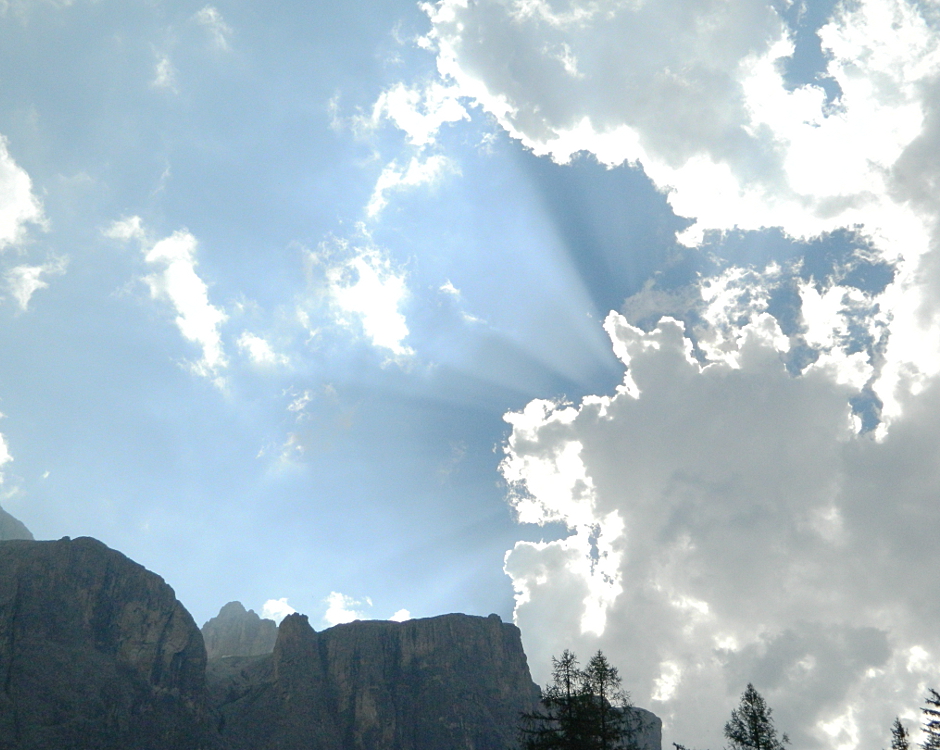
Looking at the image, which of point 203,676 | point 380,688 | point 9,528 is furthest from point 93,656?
point 9,528

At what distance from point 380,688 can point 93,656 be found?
220 feet

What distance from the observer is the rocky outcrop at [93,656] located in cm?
10919

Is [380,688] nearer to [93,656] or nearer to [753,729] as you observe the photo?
[93,656]

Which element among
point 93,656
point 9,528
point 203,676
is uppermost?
point 9,528

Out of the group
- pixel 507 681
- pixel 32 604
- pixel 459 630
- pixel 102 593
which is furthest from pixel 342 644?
pixel 32 604

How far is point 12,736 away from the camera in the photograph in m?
102

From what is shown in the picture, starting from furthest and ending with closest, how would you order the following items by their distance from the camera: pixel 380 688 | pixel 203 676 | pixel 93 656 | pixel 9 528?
pixel 9 528
pixel 380 688
pixel 203 676
pixel 93 656

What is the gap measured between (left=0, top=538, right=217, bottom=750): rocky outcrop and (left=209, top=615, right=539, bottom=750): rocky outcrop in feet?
48.2

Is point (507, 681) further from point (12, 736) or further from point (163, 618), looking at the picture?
point (12, 736)

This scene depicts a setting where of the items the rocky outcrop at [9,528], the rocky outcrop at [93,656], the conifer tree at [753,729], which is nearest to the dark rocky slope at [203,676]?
the rocky outcrop at [93,656]

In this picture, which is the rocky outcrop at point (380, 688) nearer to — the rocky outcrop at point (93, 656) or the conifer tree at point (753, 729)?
the rocky outcrop at point (93, 656)

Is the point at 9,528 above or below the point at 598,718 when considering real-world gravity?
above

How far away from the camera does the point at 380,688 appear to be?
517ft

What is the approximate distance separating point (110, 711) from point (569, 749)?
121800mm
